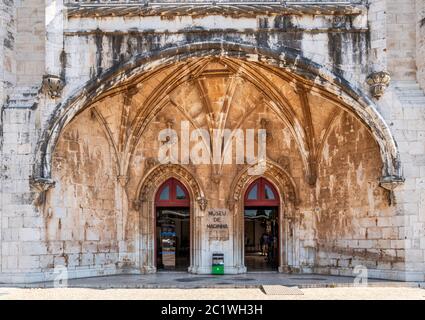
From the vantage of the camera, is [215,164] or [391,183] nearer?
[391,183]

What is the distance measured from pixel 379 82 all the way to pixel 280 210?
471 centimetres

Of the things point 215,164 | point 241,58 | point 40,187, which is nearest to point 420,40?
point 241,58

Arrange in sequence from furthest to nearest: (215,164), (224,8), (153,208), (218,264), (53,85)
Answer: (153,208) < (215,164) < (218,264) < (224,8) < (53,85)

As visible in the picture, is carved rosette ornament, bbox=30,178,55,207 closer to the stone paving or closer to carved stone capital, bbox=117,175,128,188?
the stone paving

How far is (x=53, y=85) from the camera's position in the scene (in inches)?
504

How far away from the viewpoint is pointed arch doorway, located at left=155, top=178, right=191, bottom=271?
1602cm

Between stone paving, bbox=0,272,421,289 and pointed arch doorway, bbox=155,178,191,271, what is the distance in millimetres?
1067

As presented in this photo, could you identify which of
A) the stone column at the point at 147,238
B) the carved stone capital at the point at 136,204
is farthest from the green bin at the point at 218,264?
the carved stone capital at the point at 136,204

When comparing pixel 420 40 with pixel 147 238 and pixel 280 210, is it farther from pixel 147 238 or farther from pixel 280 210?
pixel 147 238

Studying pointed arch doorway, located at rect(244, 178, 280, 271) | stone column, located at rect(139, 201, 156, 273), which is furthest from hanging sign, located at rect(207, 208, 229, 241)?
stone column, located at rect(139, 201, 156, 273)

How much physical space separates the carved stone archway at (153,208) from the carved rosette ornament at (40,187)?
3271 mm

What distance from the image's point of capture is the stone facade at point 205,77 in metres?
12.6

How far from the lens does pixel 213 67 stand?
14648 millimetres
